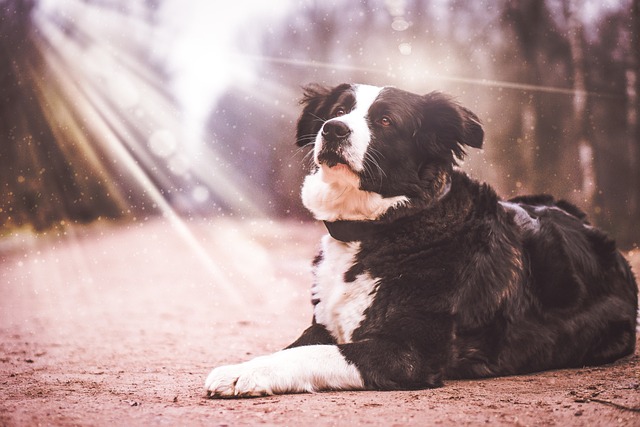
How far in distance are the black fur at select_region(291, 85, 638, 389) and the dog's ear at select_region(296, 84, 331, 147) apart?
298 millimetres

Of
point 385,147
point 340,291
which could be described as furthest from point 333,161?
point 340,291

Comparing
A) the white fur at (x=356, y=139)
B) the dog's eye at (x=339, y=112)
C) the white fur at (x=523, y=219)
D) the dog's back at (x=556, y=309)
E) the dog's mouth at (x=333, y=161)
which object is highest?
the dog's eye at (x=339, y=112)

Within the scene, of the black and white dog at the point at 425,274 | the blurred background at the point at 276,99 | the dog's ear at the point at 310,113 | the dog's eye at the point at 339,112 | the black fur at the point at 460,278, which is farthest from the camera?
the blurred background at the point at 276,99

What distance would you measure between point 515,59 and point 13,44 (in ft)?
38.9

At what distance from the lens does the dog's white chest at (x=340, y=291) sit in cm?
353

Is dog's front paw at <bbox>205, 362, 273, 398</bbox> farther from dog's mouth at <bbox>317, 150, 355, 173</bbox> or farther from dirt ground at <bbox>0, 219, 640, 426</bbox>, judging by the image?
dog's mouth at <bbox>317, 150, 355, 173</bbox>

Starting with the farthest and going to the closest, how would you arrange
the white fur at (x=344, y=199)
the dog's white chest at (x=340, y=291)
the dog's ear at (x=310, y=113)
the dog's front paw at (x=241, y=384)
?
the dog's ear at (x=310, y=113) < the white fur at (x=344, y=199) < the dog's white chest at (x=340, y=291) < the dog's front paw at (x=241, y=384)

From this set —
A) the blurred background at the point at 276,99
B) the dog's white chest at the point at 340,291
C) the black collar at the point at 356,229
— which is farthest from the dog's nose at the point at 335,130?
the blurred background at the point at 276,99

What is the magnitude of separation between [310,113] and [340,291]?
4.95ft

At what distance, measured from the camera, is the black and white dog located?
320cm

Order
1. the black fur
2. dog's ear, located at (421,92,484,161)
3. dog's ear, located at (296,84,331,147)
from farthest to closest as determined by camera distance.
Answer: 1. dog's ear, located at (296,84,331,147)
2. dog's ear, located at (421,92,484,161)
3. the black fur

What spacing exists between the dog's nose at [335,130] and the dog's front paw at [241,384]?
1.40m

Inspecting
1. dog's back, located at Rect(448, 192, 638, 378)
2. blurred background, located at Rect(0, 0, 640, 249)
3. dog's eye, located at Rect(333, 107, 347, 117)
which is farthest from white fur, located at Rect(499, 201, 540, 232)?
blurred background, located at Rect(0, 0, 640, 249)

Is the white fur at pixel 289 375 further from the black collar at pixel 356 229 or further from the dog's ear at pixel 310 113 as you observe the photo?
the dog's ear at pixel 310 113
